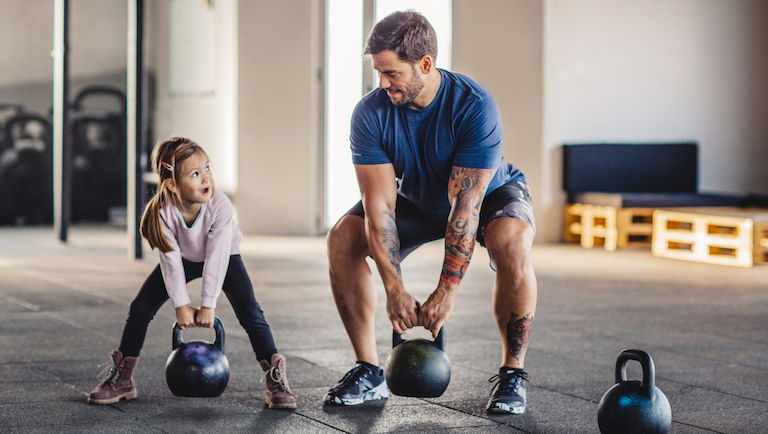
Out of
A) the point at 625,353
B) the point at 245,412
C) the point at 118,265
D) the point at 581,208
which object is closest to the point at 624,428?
the point at 625,353

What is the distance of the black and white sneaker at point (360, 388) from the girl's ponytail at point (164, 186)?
673 millimetres

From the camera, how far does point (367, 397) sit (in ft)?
9.49

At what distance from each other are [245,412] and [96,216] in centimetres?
897

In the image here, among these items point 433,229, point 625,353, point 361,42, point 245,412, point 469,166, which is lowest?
point 245,412

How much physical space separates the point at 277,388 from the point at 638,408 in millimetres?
1083

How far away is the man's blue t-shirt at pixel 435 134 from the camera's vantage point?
9.20 feet

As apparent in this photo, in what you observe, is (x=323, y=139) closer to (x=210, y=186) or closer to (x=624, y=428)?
(x=210, y=186)

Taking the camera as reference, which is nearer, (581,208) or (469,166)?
(469,166)

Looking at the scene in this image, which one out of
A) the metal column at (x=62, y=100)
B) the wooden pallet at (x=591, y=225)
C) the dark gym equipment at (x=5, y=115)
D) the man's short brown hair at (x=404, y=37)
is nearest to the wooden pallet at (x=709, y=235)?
the wooden pallet at (x=591, y=225)

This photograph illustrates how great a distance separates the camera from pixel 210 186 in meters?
2.80

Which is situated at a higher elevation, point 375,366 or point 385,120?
point 385,120

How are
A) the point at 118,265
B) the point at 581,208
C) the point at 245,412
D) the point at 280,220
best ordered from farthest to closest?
the point at 280,220
the point at 581,208
the point at 118,265
the point at 245,412

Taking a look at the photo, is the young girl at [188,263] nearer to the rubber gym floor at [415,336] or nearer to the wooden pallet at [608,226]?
the rubber gym floor at [415,336]

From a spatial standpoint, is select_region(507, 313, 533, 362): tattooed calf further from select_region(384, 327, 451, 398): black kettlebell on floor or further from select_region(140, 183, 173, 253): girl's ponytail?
select_region(140, 183, 173, 253): girl's ponytail
